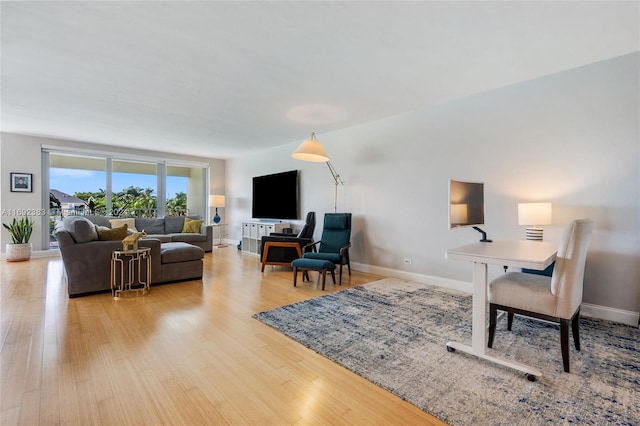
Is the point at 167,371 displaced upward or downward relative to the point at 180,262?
downward

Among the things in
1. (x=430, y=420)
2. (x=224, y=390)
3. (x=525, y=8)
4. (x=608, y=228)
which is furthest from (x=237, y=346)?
(x=608, y=228)

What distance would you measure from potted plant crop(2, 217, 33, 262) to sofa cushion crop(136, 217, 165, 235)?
1822mm

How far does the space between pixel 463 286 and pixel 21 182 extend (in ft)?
27.2

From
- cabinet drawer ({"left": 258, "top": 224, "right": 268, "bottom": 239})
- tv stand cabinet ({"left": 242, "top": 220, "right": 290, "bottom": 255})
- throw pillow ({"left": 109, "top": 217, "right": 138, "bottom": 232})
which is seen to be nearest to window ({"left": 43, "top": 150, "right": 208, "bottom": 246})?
throw pillow ({"left": 109, "top": 217, "right": 138, "bottom": 232})

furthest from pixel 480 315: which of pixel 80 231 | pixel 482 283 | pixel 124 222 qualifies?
pixel 124 222

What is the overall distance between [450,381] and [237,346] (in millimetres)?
1535

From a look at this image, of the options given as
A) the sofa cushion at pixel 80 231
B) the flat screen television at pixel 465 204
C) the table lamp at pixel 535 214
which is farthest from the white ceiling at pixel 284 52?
the sofa cushion at pixel 80 231

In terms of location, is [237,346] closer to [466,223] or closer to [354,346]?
[354,346]

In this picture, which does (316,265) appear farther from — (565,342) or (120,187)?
(120,187)

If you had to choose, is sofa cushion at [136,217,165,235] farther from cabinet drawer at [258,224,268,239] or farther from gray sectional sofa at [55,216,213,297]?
gray sectional sofa at [55,216,213,297]

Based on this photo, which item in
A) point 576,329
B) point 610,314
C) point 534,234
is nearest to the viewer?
point 576,329

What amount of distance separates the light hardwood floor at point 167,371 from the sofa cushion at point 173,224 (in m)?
3.53

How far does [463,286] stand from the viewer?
146 inches

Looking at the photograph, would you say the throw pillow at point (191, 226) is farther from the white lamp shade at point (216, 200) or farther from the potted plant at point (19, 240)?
the potted plant at point (19, 240)
